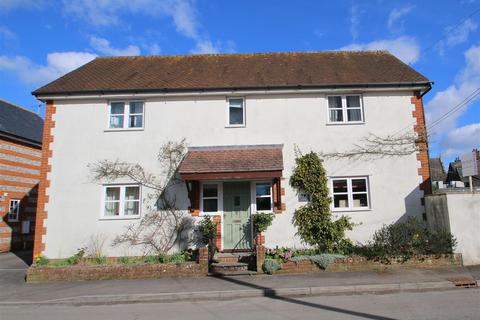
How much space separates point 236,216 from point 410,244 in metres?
5.74

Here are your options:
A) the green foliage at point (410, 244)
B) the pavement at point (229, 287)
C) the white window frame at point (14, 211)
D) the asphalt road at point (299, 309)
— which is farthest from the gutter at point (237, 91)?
the white window frame at point (14, 211)

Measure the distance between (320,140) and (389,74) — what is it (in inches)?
160

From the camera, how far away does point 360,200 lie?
13.6m

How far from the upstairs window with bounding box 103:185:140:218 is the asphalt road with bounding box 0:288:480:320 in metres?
5.19

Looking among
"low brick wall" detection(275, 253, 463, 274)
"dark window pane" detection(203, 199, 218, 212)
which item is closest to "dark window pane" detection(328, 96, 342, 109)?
"dark window pane" detection(203, 199, 218, 212)

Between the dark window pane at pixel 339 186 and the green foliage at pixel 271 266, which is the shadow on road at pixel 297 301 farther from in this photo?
the dark window pane at pixel 339 186

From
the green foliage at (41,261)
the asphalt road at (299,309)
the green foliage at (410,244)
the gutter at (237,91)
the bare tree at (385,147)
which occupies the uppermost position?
the gutter at (237,91)

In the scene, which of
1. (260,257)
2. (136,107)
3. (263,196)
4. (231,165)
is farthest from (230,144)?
(260,257)

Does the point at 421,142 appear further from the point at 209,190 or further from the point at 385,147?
the point at 209,190

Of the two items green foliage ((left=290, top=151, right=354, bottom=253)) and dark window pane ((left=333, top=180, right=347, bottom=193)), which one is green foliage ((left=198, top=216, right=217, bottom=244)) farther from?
dark window pane ((left=333, top=180, right=347, bottom=193))

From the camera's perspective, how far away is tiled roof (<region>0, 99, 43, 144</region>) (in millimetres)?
19656

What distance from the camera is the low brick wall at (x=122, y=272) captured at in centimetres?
1121

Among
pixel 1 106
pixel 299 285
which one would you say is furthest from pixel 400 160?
pixel 1 106

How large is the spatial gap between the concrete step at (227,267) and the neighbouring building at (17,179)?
13.2 metres
